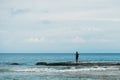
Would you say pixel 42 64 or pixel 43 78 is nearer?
pixel 43 78

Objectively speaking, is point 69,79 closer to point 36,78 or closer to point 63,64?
point 36,78

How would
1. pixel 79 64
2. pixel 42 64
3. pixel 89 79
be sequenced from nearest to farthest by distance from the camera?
pixel 89 79
pixel 79 64
pixel 42 64

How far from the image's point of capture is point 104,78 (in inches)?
1308

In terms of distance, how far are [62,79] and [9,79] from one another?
4789 millimetres

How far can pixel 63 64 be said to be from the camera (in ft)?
173

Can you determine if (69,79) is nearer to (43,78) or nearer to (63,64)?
(43,78)

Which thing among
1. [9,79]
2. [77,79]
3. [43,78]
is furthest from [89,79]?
[9,79]

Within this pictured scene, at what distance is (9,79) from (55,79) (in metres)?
4.16

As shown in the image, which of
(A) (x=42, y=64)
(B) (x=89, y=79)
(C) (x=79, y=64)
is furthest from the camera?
(A) (x=42, y=64)

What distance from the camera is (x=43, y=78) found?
33781 mm

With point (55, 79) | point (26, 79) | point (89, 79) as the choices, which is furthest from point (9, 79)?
point (89, 79)

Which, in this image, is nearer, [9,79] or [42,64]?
[9,79]

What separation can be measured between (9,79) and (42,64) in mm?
22363

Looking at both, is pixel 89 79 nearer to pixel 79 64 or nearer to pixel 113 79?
pixel 113 79
